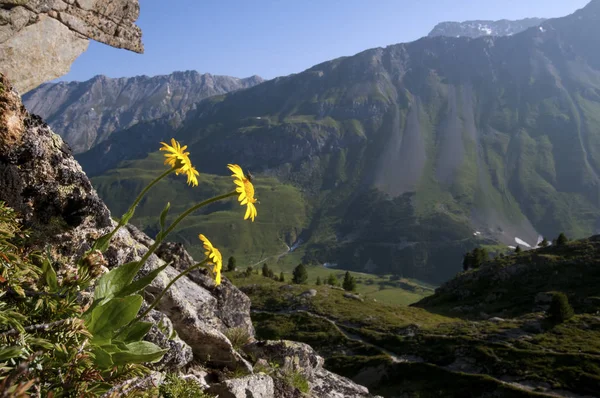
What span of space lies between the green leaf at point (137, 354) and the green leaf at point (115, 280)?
0.68 meters

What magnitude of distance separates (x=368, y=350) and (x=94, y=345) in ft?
202

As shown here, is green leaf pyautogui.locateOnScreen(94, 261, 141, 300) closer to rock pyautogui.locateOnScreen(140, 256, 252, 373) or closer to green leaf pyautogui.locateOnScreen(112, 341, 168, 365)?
green leaf pyautogui.locateOnScreen(112, 341, 168, 365)

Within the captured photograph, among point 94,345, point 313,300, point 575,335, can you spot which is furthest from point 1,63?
point 313,300

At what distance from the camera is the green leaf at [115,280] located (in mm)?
4180

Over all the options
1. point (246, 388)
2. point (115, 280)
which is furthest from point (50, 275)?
point (246, 388)

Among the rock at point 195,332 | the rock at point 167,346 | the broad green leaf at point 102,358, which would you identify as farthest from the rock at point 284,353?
the broad green leaf at point 102,358

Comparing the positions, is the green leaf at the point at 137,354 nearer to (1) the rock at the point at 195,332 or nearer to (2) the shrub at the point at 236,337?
(1) the rock at the point at 195,332

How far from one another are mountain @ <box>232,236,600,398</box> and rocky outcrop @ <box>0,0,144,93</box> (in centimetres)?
4692

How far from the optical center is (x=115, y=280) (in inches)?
170

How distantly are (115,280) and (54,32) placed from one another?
9.85 meters

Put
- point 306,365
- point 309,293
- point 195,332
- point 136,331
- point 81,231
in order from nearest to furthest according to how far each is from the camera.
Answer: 1. point 136,331
2. point 81,231
3. point 195,332
4. point 306,365
5. point 309,293

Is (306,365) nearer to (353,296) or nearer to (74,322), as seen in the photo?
(74,322)

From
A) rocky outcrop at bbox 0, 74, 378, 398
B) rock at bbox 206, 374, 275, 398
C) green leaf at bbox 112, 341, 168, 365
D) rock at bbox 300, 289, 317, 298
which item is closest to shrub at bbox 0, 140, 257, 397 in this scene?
green leaf at bbox 112, 341, 168, 365

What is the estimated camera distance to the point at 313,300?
8325 centimetres
